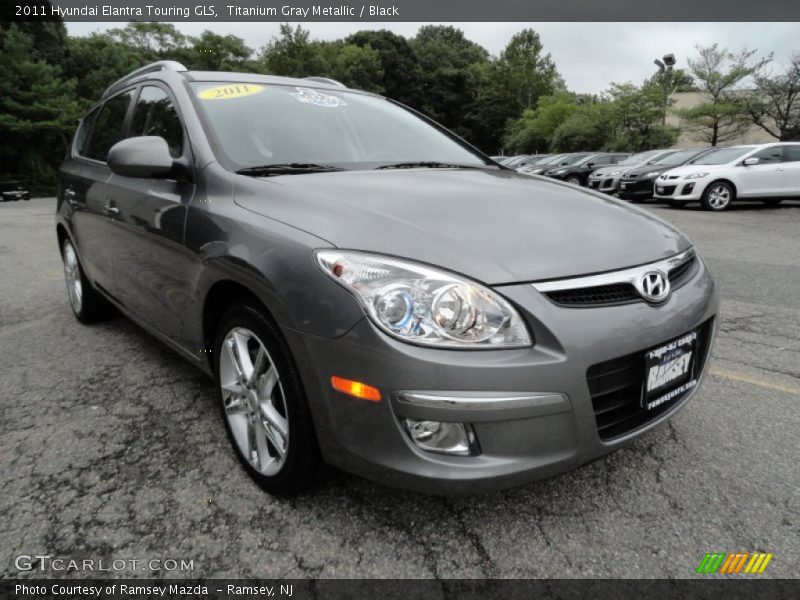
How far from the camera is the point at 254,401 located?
1.96 meters

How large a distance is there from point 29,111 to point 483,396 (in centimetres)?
3467

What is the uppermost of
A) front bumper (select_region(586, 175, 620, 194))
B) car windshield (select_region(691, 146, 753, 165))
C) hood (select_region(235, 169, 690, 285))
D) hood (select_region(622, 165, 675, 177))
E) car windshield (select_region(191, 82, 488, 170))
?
car windshield (select_region(191, 82, 488, 170))

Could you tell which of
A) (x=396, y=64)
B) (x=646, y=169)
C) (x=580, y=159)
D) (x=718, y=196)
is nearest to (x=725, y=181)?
(x=718, y=196)

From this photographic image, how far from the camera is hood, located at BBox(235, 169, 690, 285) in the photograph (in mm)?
1596

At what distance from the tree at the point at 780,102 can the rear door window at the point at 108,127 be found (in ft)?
106

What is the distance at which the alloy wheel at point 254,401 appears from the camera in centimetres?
187

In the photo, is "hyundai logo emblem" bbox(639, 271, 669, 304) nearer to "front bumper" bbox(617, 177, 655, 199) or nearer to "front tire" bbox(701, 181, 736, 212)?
"front tire" bbox(701, 181, 736, 212)

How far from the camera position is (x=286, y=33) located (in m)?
30.8

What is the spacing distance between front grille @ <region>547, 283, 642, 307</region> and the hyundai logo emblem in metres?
0.04

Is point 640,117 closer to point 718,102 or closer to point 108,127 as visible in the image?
point 718,102

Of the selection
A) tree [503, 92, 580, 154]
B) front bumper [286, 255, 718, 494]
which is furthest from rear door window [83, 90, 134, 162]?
tree [503, 92, 580, 154]

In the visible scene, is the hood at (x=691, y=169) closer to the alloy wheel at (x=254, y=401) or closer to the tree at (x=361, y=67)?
the alloy wheel at (x=254, y=401)

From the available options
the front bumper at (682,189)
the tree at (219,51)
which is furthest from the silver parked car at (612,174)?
the tree at (219,51)

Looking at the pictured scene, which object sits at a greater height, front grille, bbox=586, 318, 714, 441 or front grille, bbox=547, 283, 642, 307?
front grille, bbox=547, 283, 642, 307
